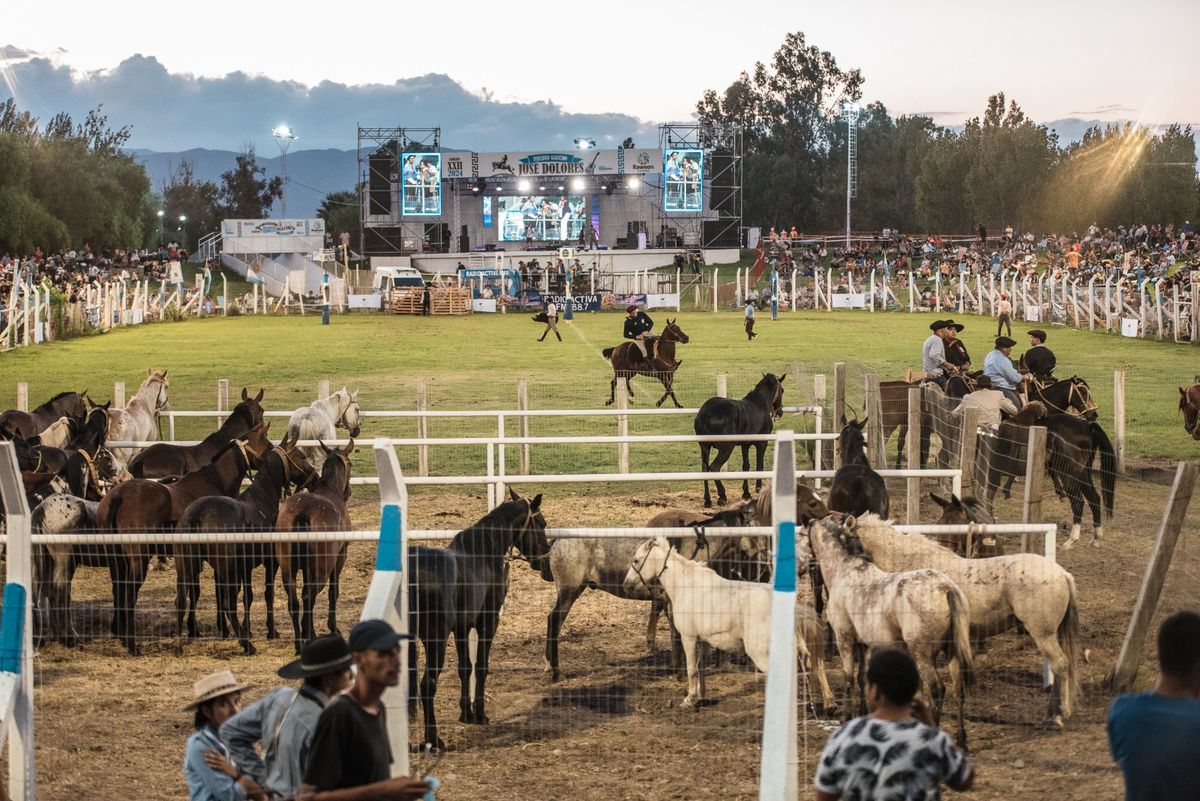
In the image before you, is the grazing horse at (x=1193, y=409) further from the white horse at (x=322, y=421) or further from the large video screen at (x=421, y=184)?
the large video screen at (x=421, y=184)

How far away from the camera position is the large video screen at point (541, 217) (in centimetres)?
8031

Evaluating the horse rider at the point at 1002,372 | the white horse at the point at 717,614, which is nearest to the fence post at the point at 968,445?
the white horse at the point at 717,614

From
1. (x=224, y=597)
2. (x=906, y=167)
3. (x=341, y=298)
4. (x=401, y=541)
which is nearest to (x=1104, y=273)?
(x=341, y=298)

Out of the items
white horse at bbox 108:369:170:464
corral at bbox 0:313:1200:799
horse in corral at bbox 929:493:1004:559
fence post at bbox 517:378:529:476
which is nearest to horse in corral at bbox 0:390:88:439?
white horse at bbox 108:369:170:464

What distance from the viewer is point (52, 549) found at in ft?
35.9

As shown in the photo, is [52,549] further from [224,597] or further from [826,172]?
[826,172]

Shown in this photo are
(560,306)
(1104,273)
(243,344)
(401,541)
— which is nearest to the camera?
(401,541)

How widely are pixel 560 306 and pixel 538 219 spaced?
67.0 feet

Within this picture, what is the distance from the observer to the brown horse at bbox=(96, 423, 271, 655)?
35.7ft

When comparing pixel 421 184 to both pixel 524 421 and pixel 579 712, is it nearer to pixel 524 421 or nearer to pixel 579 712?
pixel 524 421

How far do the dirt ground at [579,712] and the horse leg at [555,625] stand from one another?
0.13 metres

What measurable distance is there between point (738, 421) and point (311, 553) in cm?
861

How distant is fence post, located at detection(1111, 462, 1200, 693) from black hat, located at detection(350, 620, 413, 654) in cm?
562

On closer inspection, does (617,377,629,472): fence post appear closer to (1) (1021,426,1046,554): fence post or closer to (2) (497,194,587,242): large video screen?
(1) (1021,426,1046,554): fence post
